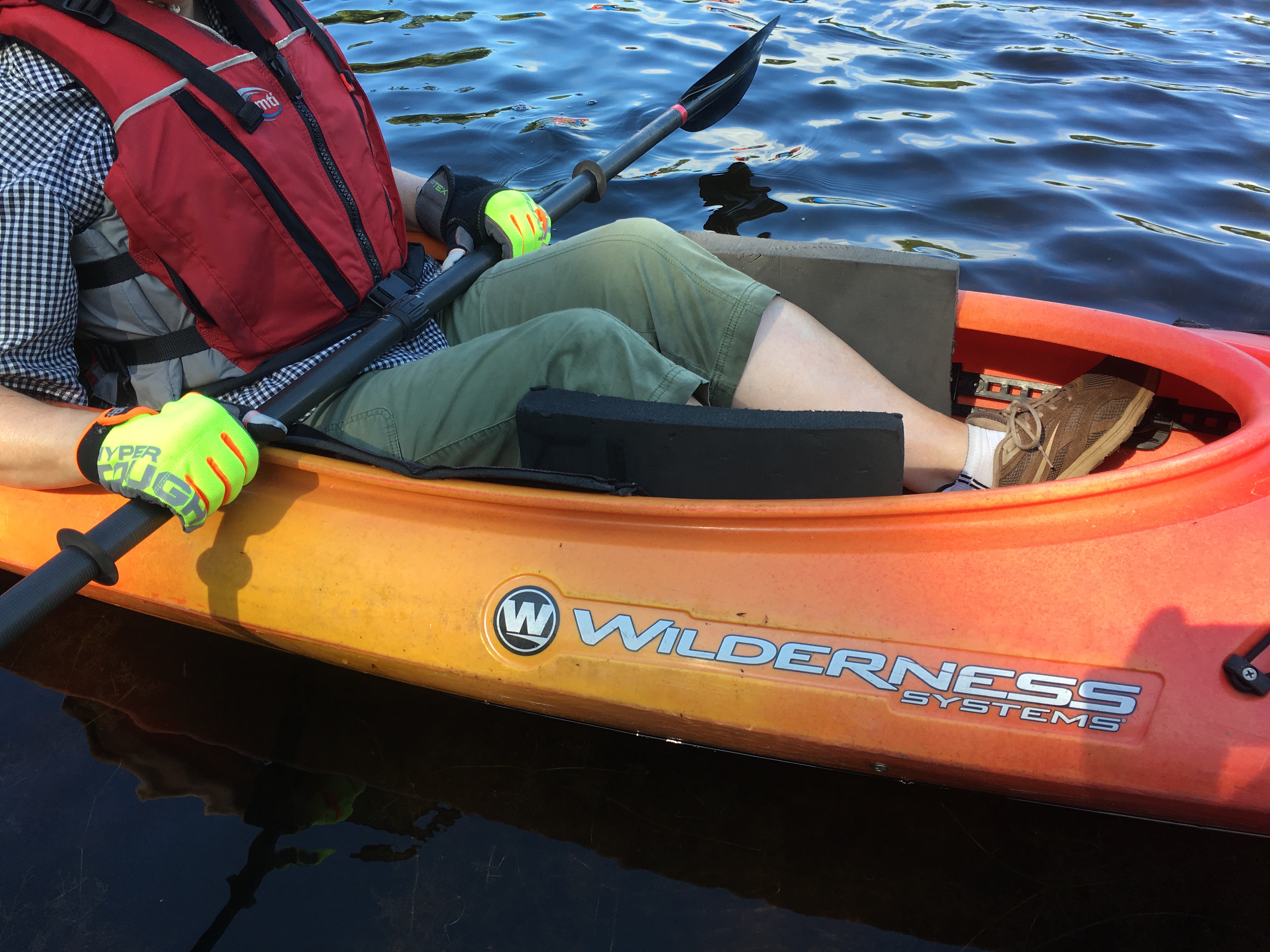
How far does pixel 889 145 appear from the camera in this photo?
4.05m

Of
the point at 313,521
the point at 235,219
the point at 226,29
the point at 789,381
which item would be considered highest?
the point at 226,29

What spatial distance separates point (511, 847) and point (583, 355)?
0.90 metres

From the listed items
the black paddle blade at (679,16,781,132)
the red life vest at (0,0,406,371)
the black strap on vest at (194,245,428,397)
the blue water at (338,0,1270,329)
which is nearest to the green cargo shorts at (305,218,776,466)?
the black strap on vest at (194,245,428,397)

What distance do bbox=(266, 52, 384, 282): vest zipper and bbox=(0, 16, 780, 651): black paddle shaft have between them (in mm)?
124

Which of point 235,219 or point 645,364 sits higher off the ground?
point 235,219

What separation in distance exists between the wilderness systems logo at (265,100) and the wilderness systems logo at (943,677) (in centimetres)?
116

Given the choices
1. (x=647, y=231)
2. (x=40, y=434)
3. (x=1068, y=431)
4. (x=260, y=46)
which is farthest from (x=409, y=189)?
(x=1068, y=431)

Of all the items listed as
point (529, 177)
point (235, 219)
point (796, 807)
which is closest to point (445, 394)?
point (235, 219)

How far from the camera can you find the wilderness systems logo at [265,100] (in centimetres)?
161

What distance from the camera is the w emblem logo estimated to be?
4.84 feet

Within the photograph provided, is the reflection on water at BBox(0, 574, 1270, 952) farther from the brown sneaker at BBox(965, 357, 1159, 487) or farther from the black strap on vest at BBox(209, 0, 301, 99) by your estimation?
the black strap on vest at BBox(209, 0, 301, 99)

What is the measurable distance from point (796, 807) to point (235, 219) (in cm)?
150

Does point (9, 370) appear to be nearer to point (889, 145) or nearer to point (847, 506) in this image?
point (847, 506)

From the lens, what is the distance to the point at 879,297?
74.8 inches
